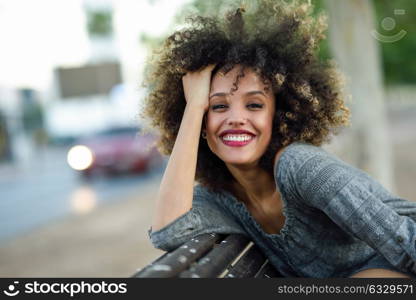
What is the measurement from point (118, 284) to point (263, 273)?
2.69ft

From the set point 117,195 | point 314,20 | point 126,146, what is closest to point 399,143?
point 126,146

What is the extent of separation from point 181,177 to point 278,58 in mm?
667

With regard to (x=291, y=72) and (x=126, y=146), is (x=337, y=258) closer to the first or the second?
Result: (x=291, y=72)

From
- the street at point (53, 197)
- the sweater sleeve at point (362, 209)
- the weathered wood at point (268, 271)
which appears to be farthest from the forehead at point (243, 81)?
the street at point (53, 197)

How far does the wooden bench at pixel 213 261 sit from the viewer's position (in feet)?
5.29

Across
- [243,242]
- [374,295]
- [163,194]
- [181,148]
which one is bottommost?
[374,295]

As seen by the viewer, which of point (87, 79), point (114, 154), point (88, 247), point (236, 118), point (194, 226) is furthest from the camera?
point (87, 79)

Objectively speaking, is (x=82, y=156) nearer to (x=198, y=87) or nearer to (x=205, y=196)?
(x=205, y=196)

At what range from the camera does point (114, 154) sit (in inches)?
611

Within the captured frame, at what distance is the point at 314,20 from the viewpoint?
98.5 inches

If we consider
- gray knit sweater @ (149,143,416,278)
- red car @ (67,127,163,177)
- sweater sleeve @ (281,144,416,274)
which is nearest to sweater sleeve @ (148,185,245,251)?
gray knit sweater @ (149,143,416,278)

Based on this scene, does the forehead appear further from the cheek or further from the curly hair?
the cheek

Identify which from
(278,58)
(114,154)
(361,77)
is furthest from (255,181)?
(114,154)

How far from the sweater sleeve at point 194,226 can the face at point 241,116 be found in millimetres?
242
